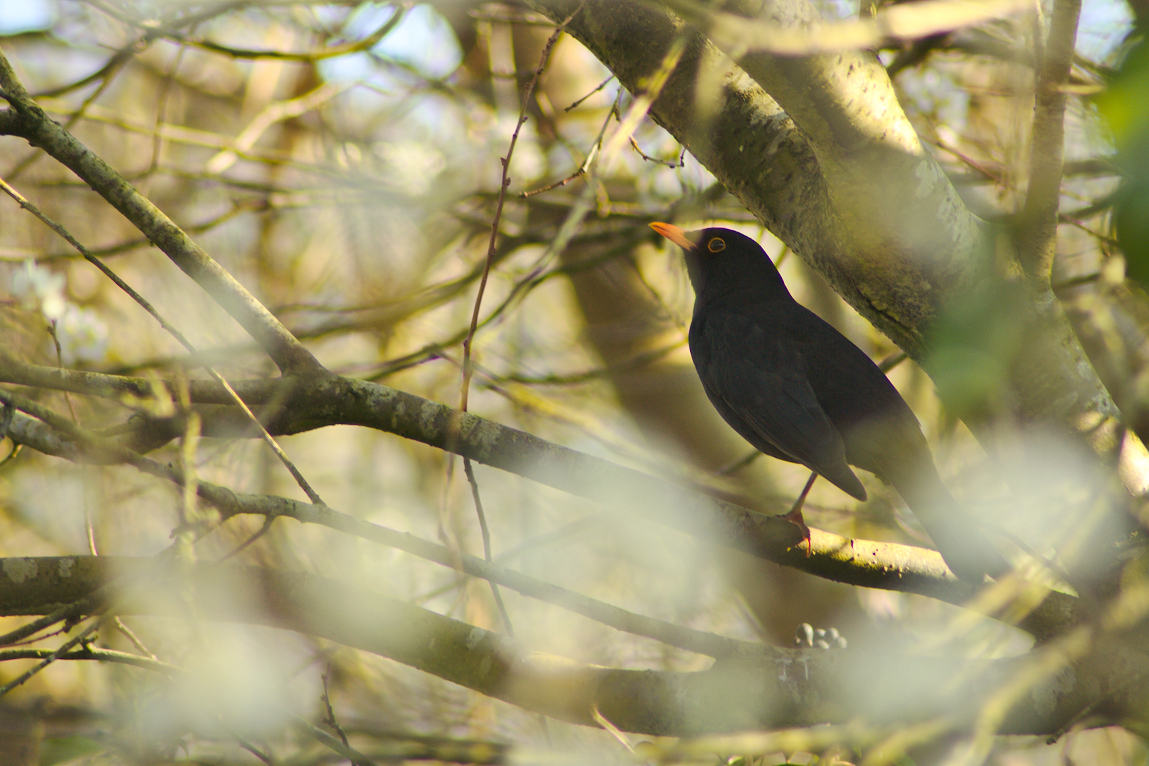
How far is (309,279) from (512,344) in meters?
2.32

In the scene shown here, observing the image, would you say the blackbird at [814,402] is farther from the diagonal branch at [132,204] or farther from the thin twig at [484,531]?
the diagonal branch at [132,204]

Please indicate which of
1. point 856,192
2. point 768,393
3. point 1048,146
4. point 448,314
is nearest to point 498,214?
point 856,192

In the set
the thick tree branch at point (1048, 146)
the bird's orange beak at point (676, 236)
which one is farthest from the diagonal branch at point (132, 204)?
the bird's orange beak at point (676, 236)

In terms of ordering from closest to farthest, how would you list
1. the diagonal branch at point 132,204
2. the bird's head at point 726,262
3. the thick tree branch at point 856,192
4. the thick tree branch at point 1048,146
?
the thick tree branch at point 1048,146
the thick tree branch at point 856,192
the diagonal branch at point 132,204
the bird's head at point 726,262

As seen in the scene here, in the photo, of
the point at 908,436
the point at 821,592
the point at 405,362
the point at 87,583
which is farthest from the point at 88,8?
the point at 821,592

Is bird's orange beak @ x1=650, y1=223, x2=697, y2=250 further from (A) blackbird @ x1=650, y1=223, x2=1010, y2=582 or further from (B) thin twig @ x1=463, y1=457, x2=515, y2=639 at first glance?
(B) thin twig @ x1=463, y1=457, x2=515, y2=639

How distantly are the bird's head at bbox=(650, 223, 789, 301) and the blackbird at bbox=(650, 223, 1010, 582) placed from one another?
1 cm

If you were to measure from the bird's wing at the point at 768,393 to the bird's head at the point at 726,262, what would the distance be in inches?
14.4

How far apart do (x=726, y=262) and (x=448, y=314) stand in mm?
3308

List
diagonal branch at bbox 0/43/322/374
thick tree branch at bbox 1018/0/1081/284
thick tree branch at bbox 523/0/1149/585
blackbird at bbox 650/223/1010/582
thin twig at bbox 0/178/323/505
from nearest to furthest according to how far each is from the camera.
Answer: thick tree branch at bbox 1018/0/1081/284
thin twig at bbox 0/178/323/505
thick tree branch at bbox 523/0/1149/585
diagonal branch at bbox 0/43/322/374
blackbird at bbox 650/223/1010/582

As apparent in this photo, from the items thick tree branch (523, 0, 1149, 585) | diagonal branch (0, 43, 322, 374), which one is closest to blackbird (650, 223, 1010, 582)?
thick tree branch (523, 0, 1149, 585)

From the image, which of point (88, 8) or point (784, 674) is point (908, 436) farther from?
point (88, 8)

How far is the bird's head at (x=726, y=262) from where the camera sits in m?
4.09

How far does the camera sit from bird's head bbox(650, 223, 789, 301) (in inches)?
161
